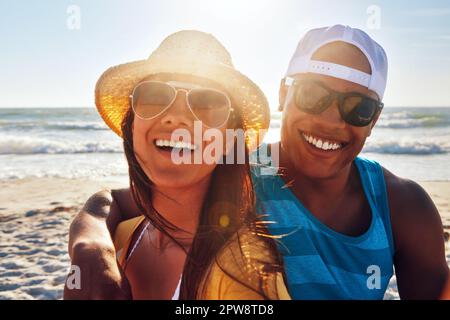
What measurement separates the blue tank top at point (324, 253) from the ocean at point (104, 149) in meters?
3.22

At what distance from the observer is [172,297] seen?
2084 mm

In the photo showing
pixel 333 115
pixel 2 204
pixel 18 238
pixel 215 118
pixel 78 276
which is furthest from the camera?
pixel 2 204

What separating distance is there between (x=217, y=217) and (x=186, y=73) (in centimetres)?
73

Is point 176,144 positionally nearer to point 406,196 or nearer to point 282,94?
point 282,94

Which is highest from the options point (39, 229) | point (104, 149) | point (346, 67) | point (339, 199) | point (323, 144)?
point (346, 67)

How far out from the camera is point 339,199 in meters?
2.51

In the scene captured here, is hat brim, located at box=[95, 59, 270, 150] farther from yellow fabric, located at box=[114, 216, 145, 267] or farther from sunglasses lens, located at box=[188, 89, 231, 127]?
yellow fabric, located at box=[114, 216, 145, 267]

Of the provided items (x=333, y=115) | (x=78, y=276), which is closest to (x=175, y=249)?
(x=78, y=276)

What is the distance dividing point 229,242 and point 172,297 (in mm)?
386

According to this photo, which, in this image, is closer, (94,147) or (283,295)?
(283,295)

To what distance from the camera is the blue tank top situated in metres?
2.21

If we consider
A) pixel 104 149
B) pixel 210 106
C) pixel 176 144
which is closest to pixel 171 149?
pixel 176 144

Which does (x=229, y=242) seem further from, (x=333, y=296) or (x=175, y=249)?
(x=333, y=296)

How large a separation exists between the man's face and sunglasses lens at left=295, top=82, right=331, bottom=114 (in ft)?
0.10
